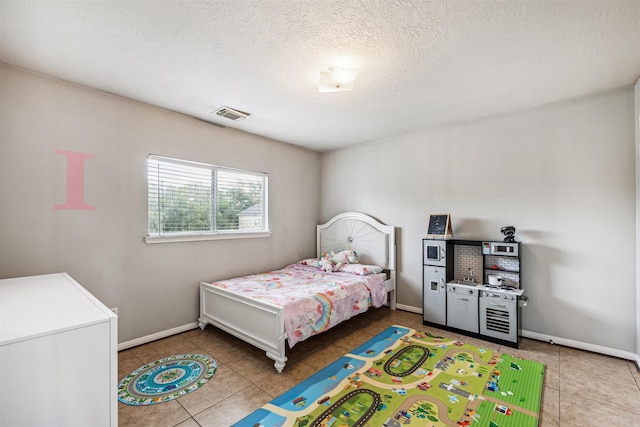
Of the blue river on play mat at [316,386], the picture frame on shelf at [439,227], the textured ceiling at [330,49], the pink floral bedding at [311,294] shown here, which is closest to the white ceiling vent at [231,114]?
the textured ceiling at [330,49]

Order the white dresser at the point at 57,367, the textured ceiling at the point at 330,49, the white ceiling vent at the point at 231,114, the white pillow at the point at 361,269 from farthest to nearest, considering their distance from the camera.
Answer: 1. the white pillow at the point at 361,269
2. the white ceiling vent at the point at 231,114
3. the textured ceiling at the point at 330,49
4. the white dresser at the point at 57,367

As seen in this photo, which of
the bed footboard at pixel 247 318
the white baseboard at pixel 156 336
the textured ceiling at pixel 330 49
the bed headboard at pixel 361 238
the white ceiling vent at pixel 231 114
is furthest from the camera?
the bed headboard at pixel 361 238

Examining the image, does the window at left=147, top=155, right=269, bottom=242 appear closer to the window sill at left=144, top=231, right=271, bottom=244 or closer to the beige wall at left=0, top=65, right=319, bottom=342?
the window sill at left=144, top=231, right=271, bottom=244

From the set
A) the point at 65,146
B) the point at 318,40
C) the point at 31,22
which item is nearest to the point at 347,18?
the point at 318,40

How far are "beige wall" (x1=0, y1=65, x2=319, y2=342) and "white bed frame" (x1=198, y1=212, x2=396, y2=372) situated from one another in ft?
1.52

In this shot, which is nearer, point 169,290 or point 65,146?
point 65,146

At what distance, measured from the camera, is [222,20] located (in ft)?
5.71

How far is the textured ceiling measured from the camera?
5.45 ft

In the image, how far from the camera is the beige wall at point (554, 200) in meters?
2.67

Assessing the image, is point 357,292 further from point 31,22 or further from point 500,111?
point 31,22

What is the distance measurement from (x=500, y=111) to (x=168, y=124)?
371cm

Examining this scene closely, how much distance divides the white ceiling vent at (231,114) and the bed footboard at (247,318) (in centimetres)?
193

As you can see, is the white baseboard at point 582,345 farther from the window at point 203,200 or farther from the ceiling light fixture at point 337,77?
the window at point 203,200

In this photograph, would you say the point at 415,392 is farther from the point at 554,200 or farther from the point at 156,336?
the point at 156,336
